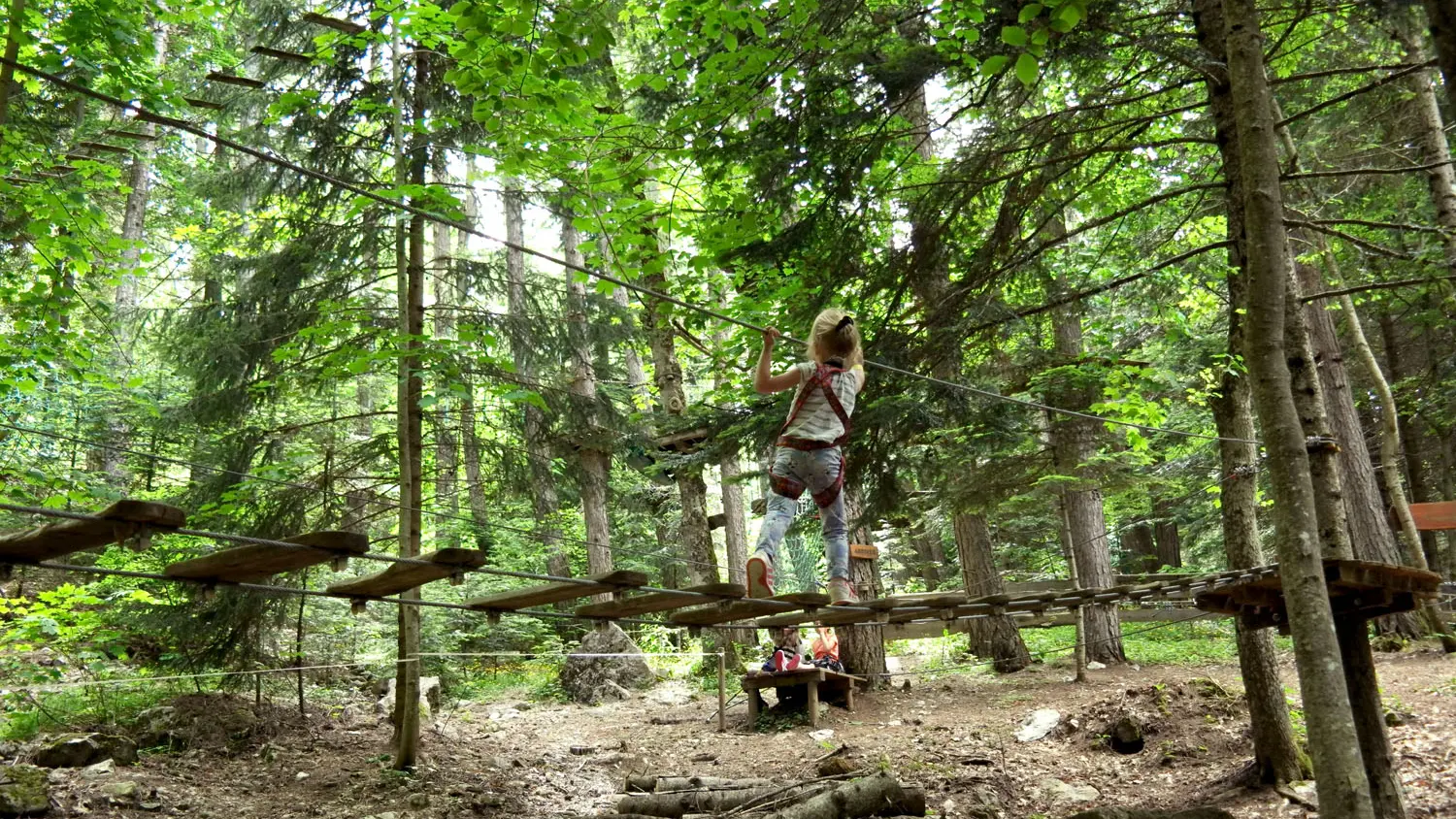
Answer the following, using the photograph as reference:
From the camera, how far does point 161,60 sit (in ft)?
47.2

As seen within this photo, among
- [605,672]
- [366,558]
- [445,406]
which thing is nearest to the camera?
[366,558]

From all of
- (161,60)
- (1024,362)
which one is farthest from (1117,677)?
(161,60)

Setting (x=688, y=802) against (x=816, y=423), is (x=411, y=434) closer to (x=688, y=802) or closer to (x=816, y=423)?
(x=688, y=802)

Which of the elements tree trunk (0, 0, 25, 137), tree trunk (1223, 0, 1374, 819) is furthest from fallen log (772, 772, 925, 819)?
tree trunk (0, 0, 25, 137)

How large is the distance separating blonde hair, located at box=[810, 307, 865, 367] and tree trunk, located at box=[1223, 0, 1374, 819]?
69.6 inches

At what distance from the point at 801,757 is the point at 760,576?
4.24m

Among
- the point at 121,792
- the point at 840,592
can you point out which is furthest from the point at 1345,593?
the point at 121,792

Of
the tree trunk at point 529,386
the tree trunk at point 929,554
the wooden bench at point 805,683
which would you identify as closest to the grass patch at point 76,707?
the tree trunk at point 529,386

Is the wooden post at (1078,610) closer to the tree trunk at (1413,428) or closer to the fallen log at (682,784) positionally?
the fallen log at (682,784)

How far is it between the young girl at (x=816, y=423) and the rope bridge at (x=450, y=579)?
321 mm

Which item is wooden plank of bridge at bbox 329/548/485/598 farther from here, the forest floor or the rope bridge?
the forest floor

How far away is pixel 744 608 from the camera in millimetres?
4375

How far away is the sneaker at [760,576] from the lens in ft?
13.9

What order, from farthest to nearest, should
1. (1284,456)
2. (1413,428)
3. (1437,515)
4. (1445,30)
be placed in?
1. (1413,428)
2. (1437,515)
3. (1284,456)
4. (1445,30)
